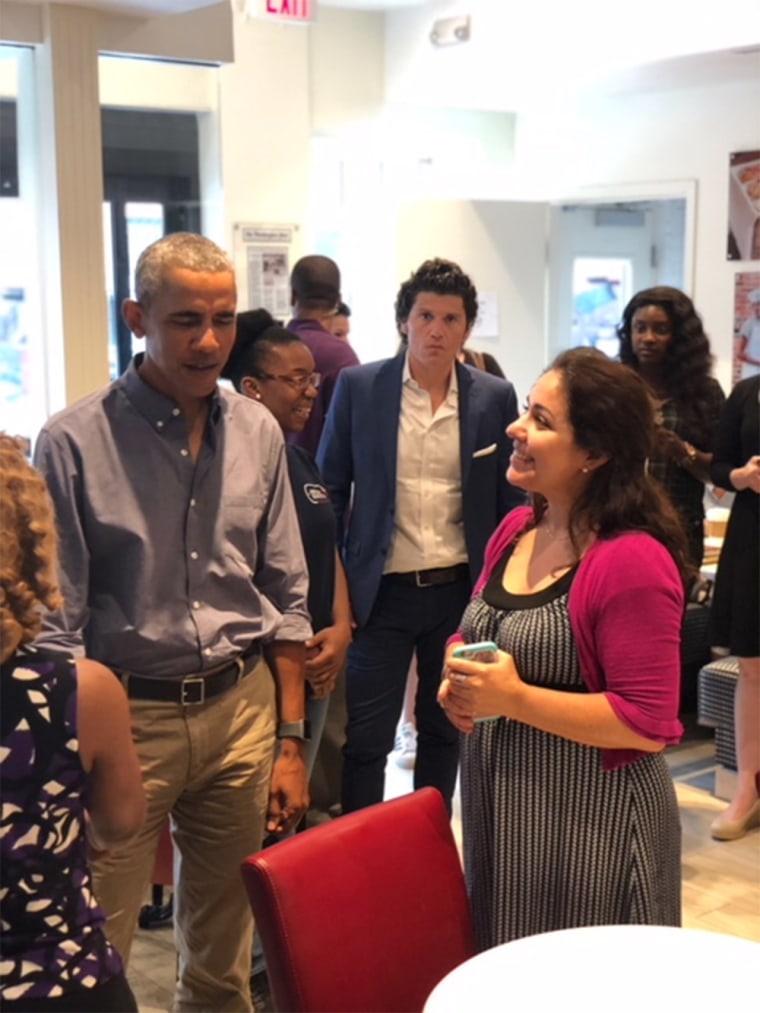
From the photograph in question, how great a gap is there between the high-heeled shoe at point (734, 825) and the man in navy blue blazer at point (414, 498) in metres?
1.17

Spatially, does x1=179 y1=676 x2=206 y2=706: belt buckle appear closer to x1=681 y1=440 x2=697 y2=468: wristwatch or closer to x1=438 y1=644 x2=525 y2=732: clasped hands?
x1=438 y1=644 x2=525 y2=732: clasped hands

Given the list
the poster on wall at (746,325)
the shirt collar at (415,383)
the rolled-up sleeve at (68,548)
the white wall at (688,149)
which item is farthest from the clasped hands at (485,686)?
the white wall at (688,149)

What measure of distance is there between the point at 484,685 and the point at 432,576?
3.91 ft

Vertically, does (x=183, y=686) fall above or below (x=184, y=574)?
below

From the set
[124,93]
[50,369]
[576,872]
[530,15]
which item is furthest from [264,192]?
[576,872]

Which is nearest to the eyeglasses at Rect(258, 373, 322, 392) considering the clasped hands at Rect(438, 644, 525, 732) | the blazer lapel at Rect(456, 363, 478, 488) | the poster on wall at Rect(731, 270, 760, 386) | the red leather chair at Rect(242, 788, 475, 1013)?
the blazer lapel at Rect(456, 363, 478, 488)

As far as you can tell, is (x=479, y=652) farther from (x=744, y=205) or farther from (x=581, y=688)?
(x=744, y=205)

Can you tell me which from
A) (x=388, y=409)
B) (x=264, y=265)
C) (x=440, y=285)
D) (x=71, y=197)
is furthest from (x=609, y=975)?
(x=264, y=265)

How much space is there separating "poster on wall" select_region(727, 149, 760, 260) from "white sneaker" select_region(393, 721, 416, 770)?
3.40 metres

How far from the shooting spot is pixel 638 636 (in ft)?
5.91

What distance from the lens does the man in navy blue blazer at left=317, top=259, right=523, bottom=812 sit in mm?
3051

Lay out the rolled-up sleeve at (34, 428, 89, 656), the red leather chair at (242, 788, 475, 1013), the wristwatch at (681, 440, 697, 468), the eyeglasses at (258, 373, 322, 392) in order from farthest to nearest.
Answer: the wristwatch at (681, 440, 697, 468), the eyeglasses at (258, 373, 322, 392), the rolled-up sleeve at (34, 428, 89, 656), the red leather chair at (242, 788, 475, 1013)

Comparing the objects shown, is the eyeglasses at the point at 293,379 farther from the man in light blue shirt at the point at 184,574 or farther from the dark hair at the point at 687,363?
the dark hair at the point at 687,363

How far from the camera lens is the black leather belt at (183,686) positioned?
2.01 metres
